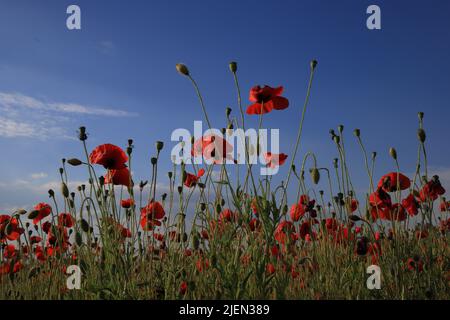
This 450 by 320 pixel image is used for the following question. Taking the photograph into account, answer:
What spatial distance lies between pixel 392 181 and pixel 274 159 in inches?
31.8

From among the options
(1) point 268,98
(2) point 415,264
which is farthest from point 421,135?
(1) point 268,98

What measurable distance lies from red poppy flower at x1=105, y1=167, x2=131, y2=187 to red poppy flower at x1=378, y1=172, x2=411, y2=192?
1542mm

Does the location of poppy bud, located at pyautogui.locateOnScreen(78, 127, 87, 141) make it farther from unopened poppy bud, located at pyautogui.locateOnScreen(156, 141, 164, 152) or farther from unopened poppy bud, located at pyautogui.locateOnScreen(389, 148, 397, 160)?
unopened poppy bud, located at pyautogui.locateOnScreen(389, 148, 397, 160)

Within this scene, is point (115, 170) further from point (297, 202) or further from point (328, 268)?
point (328, 268)

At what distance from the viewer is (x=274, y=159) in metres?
2.68

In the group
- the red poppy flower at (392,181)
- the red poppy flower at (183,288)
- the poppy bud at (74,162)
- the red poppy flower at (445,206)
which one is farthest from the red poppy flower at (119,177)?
the red poppy flower at (445,206)

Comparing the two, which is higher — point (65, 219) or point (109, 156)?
point (109, 156)

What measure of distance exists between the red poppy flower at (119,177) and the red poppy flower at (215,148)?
462mm

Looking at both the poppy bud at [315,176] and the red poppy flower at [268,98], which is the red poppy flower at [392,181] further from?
the red poppy flower at [268,98]

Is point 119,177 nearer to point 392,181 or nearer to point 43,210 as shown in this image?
point 43,210

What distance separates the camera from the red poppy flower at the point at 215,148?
252cm

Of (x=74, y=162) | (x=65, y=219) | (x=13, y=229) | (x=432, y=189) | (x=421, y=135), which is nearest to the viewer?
(x=74, y=162)
